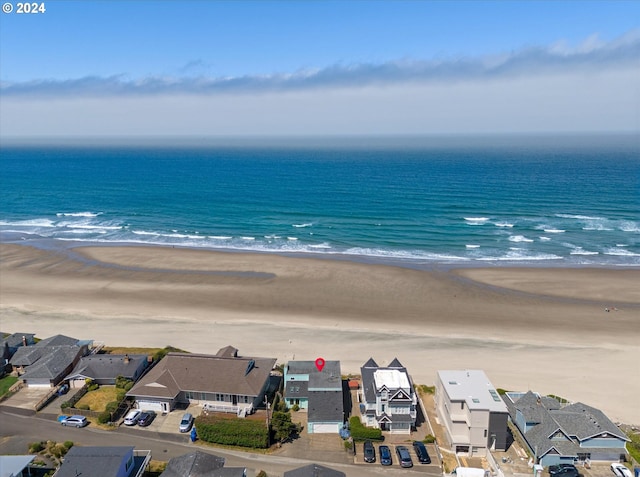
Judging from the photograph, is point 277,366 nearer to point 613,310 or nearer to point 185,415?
point 185,415

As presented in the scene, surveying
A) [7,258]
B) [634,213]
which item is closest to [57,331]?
[7,258]

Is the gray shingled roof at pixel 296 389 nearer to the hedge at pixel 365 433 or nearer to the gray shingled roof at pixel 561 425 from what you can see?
the hedge at pixel 365 433

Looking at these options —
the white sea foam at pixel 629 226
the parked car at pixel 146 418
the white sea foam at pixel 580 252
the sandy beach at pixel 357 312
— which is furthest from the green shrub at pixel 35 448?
the white sea foam at pixel 629 226

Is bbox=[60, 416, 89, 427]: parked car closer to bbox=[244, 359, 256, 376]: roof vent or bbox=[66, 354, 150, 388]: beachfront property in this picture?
bbox=[66, 354, 150, 388]: beachfront property

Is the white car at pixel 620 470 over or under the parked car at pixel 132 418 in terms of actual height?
under

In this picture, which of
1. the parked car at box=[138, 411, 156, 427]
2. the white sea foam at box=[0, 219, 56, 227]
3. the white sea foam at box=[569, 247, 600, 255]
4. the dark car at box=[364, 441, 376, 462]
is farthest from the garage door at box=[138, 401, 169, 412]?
the white sea foam at box=[0, 219, 56, 227]

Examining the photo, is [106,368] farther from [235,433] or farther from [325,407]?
[325,407]
